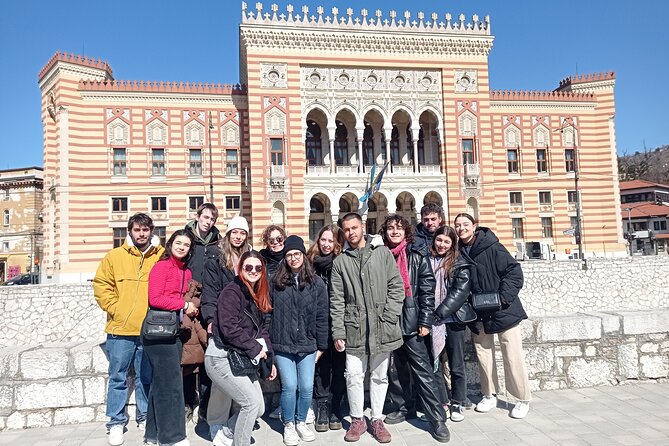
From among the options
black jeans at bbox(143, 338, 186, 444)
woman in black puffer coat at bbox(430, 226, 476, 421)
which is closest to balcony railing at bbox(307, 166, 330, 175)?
woman in black puffer coat at bbox(430, 226, 476, 421)

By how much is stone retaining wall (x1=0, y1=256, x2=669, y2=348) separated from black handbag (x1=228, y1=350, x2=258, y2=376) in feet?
39.0

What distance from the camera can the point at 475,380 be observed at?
5.15m

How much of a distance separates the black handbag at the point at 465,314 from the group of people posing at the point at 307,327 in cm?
1

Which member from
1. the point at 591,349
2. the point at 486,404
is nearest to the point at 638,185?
the point at 591,349

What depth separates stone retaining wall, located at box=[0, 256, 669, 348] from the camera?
13266mm

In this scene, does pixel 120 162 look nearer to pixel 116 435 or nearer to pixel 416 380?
pixel 116 435

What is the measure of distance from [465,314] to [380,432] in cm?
145

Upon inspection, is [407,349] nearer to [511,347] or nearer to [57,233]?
[511,347]

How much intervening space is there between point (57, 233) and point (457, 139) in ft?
68.5

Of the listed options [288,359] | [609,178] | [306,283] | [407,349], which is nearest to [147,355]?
[288,359]

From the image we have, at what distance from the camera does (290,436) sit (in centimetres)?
400

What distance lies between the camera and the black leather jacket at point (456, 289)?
4.46 metres

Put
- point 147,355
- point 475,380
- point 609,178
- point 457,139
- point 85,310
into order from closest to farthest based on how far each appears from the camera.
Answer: point 147,355, point 475,380, point 85,310, point 457,139, point 609,178

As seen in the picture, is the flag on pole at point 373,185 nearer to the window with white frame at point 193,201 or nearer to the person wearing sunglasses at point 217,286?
the window with white frame at point 193,201
